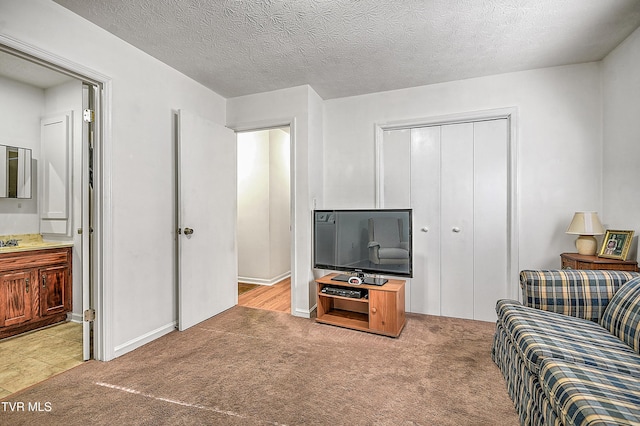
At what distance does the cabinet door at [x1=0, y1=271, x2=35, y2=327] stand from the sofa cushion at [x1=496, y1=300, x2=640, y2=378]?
3.79 m

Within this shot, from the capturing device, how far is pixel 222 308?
3211 mm

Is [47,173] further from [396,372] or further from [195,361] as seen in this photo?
[396,372]

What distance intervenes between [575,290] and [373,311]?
1420 mm

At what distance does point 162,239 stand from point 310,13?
2.15 m

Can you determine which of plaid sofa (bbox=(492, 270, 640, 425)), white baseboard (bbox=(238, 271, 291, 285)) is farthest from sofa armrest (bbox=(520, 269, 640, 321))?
white baseboard (bbox=(238, 271, 291, 285))

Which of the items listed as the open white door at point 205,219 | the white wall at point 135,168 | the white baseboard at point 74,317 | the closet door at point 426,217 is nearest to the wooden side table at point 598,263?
the closet door at point 426,217

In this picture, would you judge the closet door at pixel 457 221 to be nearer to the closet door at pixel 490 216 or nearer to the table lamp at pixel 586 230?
the closet door at pixel 490 216

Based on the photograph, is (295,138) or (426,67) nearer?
(426,67)

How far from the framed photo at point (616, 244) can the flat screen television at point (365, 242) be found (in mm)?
1435

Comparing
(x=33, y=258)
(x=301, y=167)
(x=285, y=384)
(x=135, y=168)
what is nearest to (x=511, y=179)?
(x=301, y=167)

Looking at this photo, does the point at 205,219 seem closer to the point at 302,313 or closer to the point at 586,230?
the point at 302,313

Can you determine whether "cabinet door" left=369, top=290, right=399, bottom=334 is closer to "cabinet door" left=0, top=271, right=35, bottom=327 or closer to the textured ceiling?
the textured ceiling

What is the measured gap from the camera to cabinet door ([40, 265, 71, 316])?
2.75m

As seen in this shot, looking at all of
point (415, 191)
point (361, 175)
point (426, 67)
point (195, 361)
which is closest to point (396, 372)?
point (195, 361)
